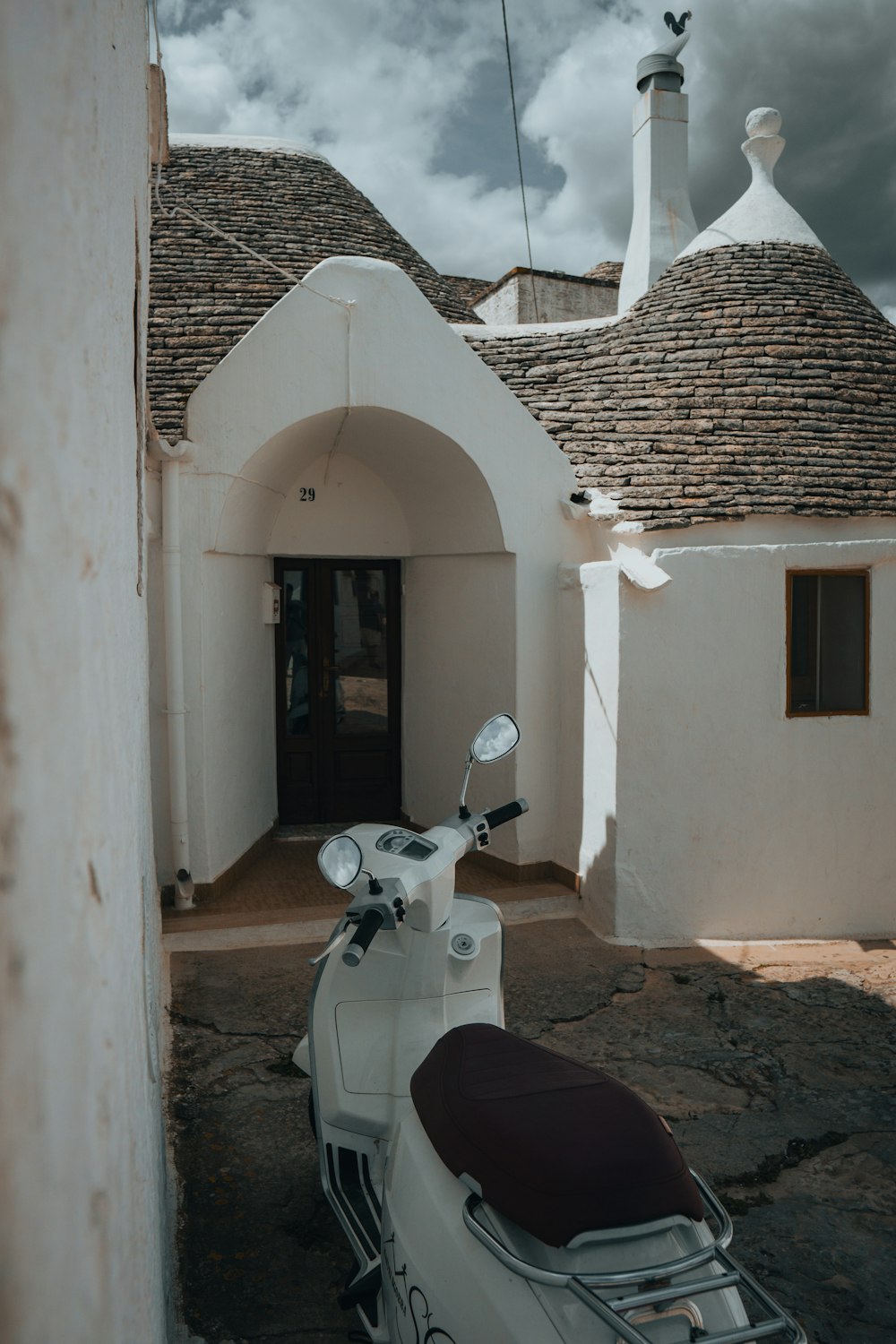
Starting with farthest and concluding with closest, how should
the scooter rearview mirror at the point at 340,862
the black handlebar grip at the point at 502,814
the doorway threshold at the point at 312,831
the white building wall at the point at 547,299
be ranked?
1. the white building wall at the point at 547,299
2. the doorway threshold at the point at 312,831
3. the black handlebar grip at the point at 502,814
4. the scooter rearview mirror at the point at 340,862

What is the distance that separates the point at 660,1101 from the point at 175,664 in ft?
15.3

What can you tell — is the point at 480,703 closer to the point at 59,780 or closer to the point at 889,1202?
the point at 889,1202

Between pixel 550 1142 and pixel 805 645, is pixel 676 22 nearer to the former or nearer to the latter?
pixel 805 645

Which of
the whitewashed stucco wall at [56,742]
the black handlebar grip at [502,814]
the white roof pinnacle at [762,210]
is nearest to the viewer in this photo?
the whitewashed stucco wall at [56,742]

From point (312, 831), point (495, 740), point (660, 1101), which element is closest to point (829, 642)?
point (660, 1101)

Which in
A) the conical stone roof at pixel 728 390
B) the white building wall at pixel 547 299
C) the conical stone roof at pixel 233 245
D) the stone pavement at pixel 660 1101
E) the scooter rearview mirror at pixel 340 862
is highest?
the white building wall at pixel 547 299

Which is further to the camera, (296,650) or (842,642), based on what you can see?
(296,650)

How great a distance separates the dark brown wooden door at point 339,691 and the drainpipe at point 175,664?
252cm

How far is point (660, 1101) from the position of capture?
5.23 meters

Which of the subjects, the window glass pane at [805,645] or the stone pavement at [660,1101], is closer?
the stone pavement at [660,1101]

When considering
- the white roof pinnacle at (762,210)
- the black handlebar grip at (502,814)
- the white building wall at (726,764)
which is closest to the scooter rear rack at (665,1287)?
the black handlebar grip at (502,814)

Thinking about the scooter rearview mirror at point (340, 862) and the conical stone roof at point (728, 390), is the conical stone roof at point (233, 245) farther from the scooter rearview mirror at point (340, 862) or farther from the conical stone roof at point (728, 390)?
the scooter rearview mirror at point (340, 862)

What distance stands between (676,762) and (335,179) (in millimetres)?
8326

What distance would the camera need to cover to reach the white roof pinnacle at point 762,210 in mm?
10695
